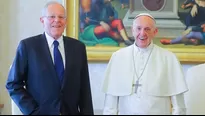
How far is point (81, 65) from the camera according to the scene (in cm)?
265

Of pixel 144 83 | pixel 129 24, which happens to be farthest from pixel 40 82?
pixel 129 24

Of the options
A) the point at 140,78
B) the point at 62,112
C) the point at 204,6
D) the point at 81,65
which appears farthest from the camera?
the point at 204,6

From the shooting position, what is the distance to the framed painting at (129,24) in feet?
11.8

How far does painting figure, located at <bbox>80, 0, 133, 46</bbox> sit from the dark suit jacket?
108 centimetres

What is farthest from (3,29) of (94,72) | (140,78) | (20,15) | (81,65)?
(140,78)

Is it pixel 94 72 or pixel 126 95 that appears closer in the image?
pixel 126 95

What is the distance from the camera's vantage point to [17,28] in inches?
146

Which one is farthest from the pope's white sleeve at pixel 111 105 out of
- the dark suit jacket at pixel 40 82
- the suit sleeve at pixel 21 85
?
the suit sleeve at pixel 21 85

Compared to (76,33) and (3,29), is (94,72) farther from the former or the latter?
(3,29)

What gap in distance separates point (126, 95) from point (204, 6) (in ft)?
4.71

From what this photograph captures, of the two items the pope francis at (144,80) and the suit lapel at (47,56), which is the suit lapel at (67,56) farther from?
the pope francis at (144,80)

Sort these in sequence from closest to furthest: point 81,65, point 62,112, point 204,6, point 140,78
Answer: point 62,112 < point 81,65 < point 140,78 < point 204,6

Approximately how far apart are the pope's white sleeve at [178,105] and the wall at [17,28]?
3.47ft

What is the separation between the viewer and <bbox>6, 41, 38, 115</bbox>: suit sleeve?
8.03 feet
